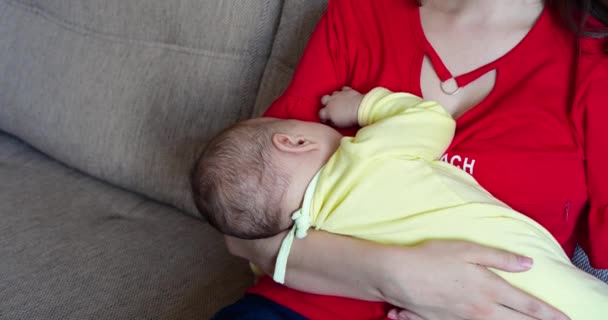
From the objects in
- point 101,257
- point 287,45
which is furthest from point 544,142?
point 101,257

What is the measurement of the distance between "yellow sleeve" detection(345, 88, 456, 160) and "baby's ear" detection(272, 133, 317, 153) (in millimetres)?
84

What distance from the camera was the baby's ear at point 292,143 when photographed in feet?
3.38

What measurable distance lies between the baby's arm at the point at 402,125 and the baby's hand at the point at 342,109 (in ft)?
0.05

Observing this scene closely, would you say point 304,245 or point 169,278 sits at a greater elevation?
point 304,245

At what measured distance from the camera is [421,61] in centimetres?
114

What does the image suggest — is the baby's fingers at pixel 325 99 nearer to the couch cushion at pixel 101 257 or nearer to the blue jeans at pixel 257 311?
the blue jeans at pixel 257 311

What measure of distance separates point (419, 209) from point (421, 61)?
1.07ft

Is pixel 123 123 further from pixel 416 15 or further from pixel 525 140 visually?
pixel 525 140

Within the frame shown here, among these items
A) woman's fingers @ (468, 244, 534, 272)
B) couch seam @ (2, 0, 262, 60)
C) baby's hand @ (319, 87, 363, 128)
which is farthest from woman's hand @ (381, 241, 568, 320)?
couch seam @ (2, 0, 262, 60)

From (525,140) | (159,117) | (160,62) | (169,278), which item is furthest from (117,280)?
(525,140)

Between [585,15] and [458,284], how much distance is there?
482 mm

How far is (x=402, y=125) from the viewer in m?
0.99

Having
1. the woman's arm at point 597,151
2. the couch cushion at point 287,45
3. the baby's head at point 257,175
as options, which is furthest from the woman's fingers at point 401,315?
the couch cushion at point 287,45

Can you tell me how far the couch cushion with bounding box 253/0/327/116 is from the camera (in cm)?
149
